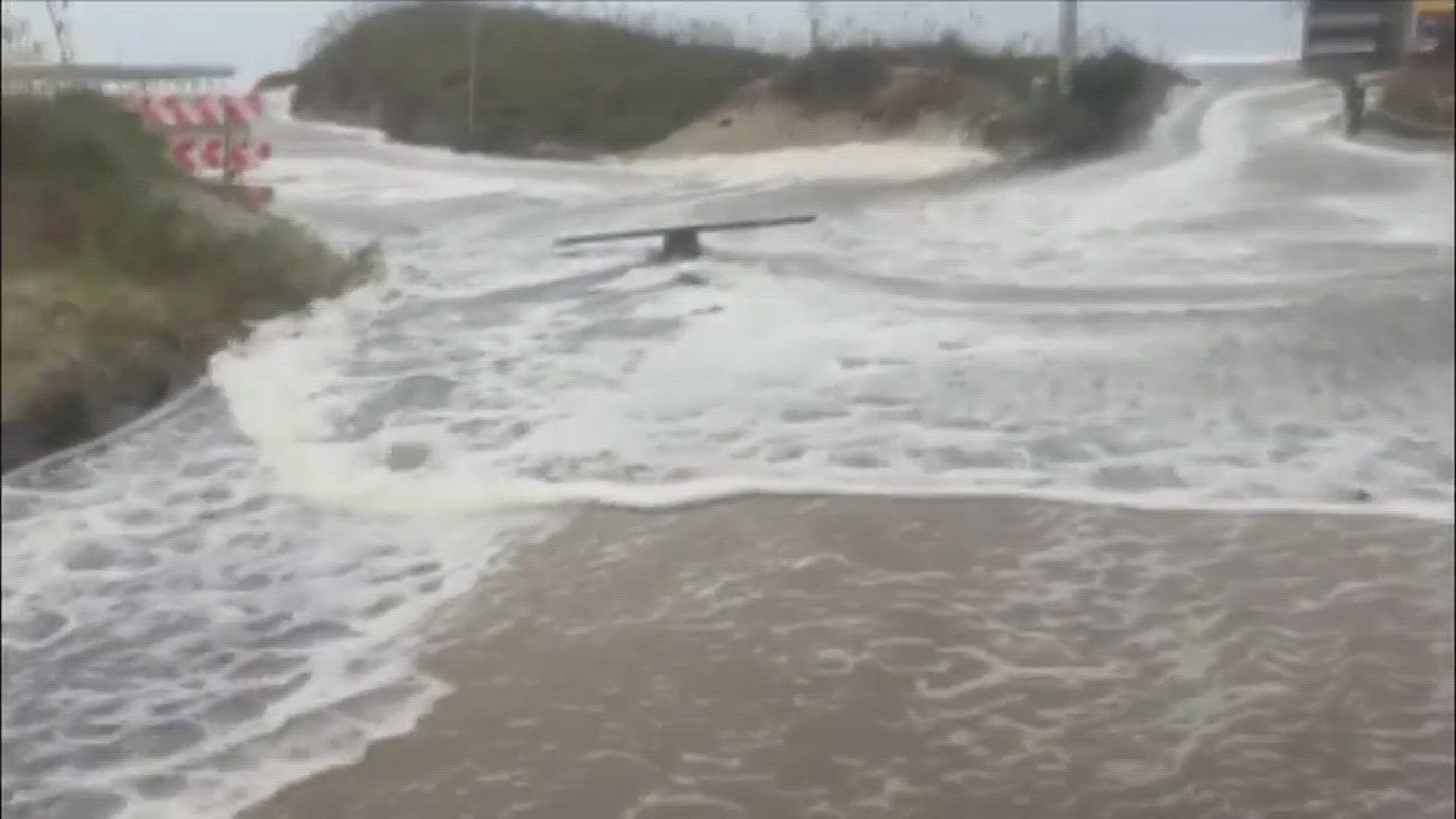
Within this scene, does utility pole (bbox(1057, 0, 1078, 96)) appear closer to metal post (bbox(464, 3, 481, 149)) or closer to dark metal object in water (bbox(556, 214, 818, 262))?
dark metal object in water (bbox(556, 214, 818, 262))

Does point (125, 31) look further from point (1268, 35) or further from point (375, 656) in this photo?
point (1268, 35)

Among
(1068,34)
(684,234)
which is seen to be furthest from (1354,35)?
(684,234)

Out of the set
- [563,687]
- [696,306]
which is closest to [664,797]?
[563,687]

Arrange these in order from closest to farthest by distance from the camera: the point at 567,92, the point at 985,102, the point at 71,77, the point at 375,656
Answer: the point at 71,77 → the point at 375,656 → the point at 567,92 → the point at 985,102

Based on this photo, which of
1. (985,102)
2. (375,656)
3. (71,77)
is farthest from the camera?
(985,102)

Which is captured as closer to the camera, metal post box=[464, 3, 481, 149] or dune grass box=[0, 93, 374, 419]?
dune grass box=[0, 93, 374, 419]

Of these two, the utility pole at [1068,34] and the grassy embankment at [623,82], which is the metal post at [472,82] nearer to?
the grassy embankment at [623,82]

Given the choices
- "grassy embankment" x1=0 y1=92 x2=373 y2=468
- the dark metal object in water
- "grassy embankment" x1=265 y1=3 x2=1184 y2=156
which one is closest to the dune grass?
"grassy embankment" x1=0 y1=92 x2=373 y2=468
